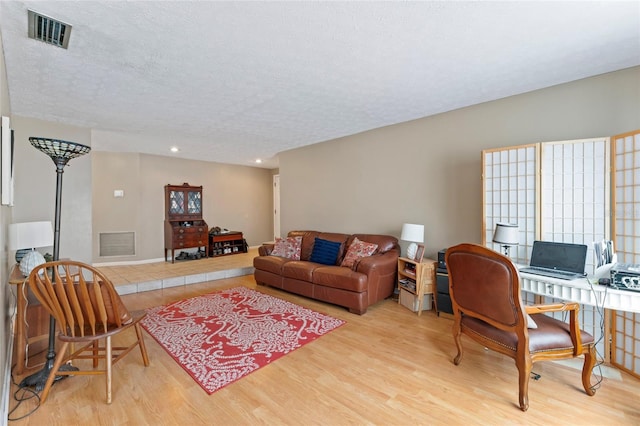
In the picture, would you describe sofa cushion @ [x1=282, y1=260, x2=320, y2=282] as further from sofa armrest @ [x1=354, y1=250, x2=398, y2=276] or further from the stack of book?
the stack of book

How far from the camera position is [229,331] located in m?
2.92

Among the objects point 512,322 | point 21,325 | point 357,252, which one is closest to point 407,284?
point 357,252

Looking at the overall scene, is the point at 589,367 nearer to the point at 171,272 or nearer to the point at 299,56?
the point at 299,56

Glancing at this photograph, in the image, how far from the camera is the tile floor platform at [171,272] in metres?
4.48

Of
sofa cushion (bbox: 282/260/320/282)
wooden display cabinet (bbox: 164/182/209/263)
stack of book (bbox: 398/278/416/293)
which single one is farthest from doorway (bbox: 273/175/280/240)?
stack of book (bbox: 398/278/416/293)

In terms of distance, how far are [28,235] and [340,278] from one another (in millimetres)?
3260

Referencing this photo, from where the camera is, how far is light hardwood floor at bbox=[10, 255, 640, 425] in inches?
68.5

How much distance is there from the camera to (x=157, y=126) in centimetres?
405

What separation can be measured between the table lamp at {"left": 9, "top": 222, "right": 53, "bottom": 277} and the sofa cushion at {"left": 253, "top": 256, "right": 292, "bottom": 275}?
8.25ft

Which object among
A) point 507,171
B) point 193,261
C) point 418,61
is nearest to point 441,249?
point 507,171

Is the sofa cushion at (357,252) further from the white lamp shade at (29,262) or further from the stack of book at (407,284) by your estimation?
the white lamp shade at (29,262)

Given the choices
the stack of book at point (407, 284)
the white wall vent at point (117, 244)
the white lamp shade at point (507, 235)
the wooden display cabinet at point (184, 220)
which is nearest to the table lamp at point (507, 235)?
the white lamp shade at point (507, 235)

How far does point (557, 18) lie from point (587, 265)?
2016mm

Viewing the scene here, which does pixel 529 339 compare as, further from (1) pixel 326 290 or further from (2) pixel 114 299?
(2) pixel 114 299
